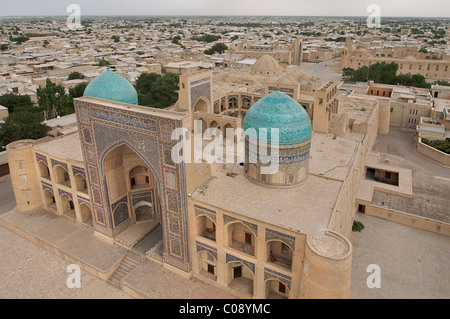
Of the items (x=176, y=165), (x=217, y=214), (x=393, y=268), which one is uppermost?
(x=176, y=165)

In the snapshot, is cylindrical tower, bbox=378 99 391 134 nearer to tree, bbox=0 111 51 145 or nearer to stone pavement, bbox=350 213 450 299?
stone pavement, bbox=350 213 450 299

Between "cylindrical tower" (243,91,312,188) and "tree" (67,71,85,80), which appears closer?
"cylindrical tower" (243,91,312,188)

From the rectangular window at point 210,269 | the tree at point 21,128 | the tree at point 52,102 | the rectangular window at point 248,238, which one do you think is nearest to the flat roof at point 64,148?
the tree at point 21,128

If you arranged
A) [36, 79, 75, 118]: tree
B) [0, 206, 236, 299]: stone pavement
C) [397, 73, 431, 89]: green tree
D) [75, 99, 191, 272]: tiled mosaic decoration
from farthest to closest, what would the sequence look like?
[397, 73, 431, 89]: green tree, [36, 79, 75, 118]: tree, [0, 206, 236, 299]: stone pavement, [75, 99, 191, 272]: tiled mosaic decoration

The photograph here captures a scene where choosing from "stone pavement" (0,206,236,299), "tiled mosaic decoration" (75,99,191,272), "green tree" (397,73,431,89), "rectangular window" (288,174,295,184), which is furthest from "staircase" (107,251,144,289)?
"green tree" (397,73,431,89)
